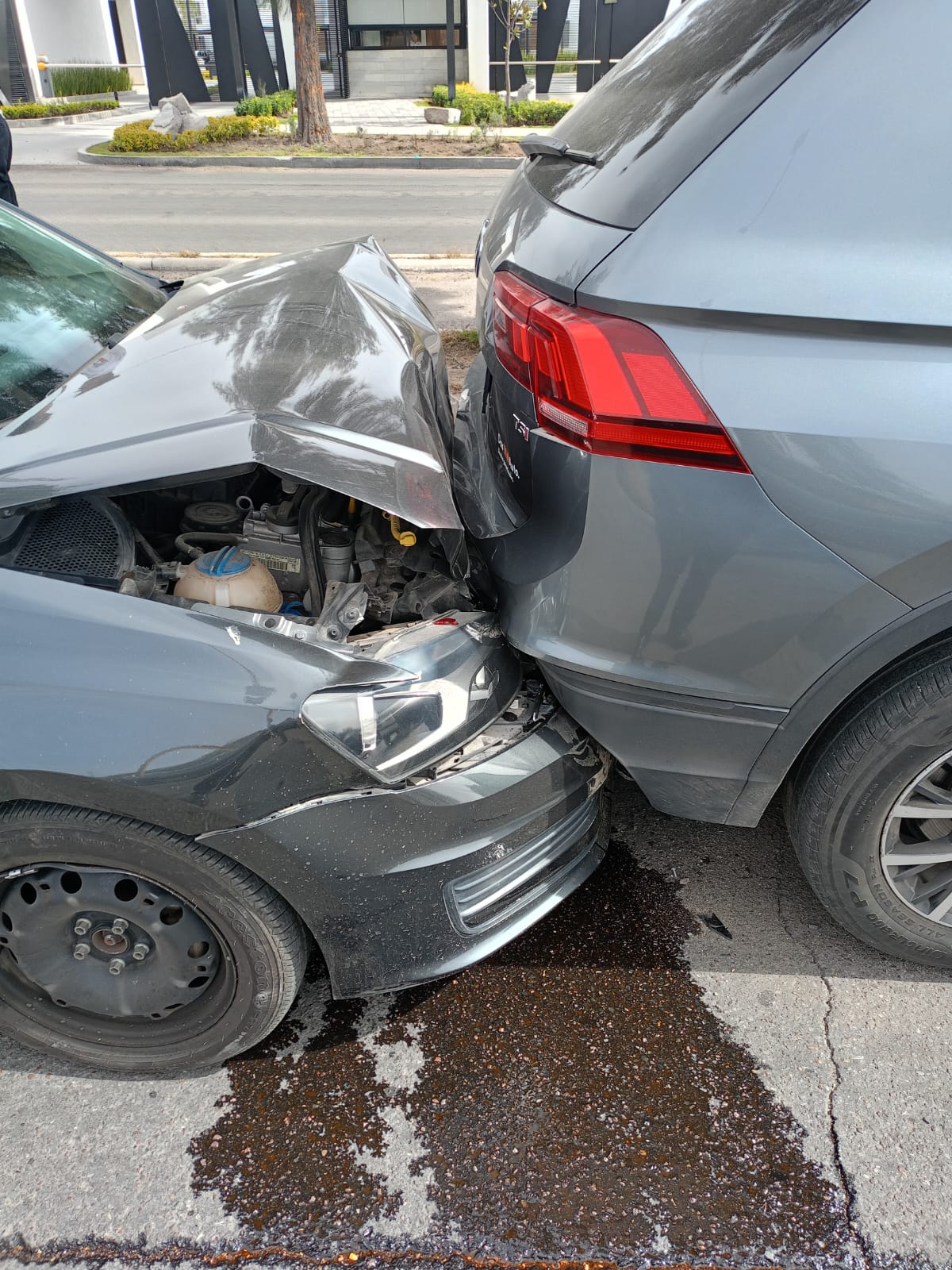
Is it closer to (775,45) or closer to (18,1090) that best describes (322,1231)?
(18,1090)

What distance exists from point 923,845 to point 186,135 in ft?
68.3

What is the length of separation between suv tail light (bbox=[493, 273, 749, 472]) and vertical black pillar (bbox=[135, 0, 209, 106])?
3059 centimetres

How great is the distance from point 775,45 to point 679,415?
0.68m

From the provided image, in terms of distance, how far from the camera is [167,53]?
25.9 metres

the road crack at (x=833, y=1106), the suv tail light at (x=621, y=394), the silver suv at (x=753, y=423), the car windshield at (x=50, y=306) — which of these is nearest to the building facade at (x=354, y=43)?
the car windshield at (x=50, y=306)

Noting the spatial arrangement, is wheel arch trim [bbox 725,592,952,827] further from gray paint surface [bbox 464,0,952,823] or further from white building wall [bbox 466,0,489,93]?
white building wall [bbox 466,0,489,93]

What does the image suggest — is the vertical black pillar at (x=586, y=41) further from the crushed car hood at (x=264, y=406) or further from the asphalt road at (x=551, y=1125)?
the asphalt road at (x=551, y=1125)

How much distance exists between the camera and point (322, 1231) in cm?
154

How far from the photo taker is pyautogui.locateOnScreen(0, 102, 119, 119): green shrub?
22938mm

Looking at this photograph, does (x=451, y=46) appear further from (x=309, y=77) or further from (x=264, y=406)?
(x=264, y=406)

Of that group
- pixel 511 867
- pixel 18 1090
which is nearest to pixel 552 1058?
pixel 511 867

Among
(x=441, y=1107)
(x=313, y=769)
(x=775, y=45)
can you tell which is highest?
(x=775, y=45)

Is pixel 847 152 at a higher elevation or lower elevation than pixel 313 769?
higher

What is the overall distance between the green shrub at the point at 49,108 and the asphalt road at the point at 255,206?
10147 mm
